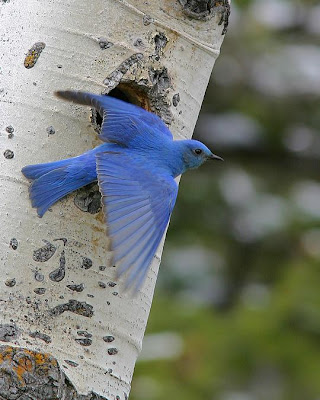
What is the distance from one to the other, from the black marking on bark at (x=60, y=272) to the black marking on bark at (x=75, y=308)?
0.08 meters

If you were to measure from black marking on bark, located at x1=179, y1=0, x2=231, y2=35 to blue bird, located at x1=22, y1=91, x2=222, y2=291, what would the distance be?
39cm

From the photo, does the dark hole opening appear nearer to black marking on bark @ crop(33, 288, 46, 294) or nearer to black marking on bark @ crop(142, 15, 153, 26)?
black marking on bark @ crop(142, 15, 153, 26)

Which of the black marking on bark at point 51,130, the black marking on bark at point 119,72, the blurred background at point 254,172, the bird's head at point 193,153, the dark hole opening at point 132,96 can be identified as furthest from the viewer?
the blurred background at point 254,172

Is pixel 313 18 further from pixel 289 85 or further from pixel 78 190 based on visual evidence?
pixel 78 190

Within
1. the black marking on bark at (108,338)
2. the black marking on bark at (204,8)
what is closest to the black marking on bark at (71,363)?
the black marking on bark at (108,338)

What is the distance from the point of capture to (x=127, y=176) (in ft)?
10.1

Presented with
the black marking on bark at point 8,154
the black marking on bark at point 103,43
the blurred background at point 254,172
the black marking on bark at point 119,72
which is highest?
the black marking on bark at point 103,43

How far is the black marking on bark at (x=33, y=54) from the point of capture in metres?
3.06

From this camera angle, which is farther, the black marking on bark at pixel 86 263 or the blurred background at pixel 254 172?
the blurred background at pixel 254 172

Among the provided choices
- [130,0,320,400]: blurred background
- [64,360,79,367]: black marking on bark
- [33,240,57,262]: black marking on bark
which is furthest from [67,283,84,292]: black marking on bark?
[130,0,320,400]: blurred background

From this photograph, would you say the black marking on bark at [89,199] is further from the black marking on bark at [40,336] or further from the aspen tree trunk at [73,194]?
the black marking on bark at [40,336]

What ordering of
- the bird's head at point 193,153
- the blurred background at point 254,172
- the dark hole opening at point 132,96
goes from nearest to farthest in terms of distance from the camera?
the dark hole opening at point 132,96, the bird's head at point 193,153, the blurred background at point 254,172

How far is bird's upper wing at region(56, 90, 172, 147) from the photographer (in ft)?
9.60

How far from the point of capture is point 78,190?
3105 mm
